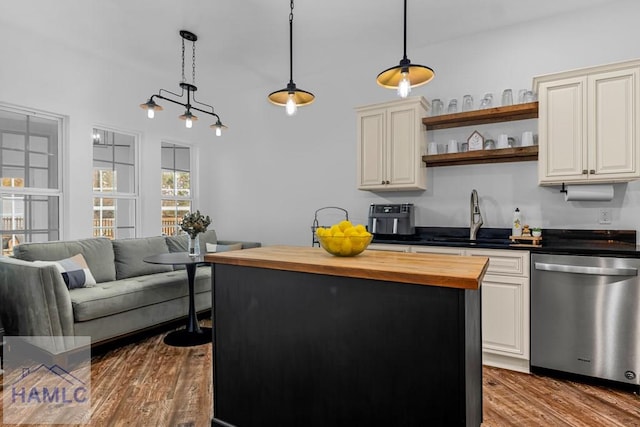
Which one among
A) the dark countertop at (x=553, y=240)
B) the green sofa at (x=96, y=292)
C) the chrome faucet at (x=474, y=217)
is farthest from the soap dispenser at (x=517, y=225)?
the green sofa at (x=96, y=292)

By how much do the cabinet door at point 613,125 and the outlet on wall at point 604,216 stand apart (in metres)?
0.39

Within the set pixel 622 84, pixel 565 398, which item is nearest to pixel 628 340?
pixel 565 398

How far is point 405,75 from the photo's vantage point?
6.41 ft

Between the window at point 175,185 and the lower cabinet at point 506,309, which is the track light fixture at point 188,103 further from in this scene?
the lower cabinet at point 506,309


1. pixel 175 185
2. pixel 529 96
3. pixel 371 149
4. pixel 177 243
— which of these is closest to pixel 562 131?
pixel 529 96

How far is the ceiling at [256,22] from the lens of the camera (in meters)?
3.18

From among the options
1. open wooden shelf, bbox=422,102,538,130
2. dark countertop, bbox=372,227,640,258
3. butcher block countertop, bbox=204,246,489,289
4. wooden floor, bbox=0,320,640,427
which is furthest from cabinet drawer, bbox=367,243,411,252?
butcher block countertop, bbox=204,246,489,289

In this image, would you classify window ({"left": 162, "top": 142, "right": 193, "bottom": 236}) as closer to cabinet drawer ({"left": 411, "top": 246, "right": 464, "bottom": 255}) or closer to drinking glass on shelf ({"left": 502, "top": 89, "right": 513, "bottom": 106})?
cabinet drawer ({"left": 411, "top": 246, "right": 464, "bottom": 255})

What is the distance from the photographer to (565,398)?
245 centimetres

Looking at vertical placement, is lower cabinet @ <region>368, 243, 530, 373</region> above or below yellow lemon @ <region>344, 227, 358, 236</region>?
below

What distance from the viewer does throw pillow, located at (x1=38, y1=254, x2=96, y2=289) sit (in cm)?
321

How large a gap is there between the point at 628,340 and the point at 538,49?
2.48 metres

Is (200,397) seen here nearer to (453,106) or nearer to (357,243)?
(357,243)

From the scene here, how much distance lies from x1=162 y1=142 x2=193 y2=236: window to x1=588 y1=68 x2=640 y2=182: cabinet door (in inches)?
181
